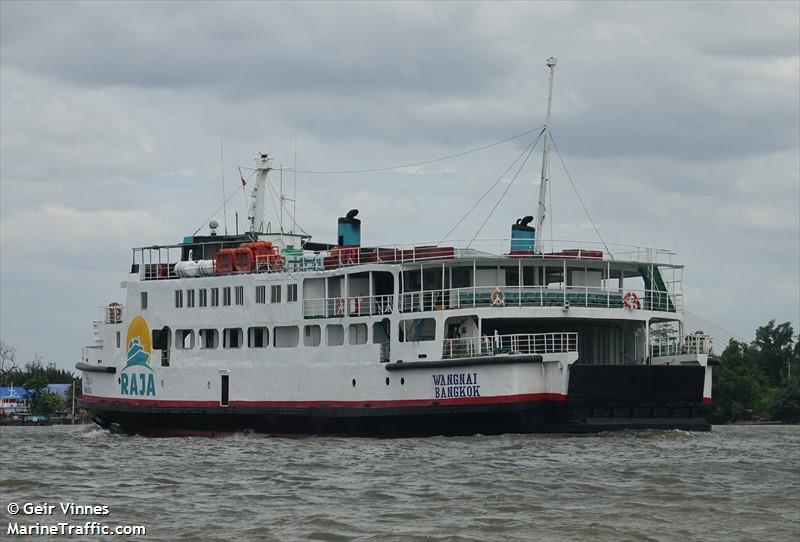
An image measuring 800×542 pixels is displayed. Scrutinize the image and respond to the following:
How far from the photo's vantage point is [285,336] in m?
43.6

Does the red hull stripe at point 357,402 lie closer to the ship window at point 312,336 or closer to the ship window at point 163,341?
the ship window at point 163,341

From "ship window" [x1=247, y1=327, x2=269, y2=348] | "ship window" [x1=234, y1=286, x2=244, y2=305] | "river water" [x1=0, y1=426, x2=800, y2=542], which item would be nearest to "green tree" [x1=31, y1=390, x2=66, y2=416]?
"ship window" [x1=234, y1=286, x2=244, y2=305]

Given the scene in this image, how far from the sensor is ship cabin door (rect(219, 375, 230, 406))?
44.3 m

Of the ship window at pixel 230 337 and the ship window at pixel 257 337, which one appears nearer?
the ship window at pixel 257 337

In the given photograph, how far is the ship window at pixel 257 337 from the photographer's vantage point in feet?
144

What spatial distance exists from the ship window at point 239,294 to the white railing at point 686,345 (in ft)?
43.9

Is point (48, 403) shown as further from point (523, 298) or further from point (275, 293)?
point (523, 298)

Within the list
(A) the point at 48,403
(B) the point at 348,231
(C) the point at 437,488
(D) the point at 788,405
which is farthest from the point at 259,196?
(A) the point at 48,403

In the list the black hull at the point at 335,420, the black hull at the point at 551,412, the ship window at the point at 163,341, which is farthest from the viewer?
the ship window at the point at 163,341

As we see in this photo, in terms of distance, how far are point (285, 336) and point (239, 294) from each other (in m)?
2.31

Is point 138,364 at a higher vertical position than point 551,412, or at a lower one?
higher

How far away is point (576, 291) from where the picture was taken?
40312 mm

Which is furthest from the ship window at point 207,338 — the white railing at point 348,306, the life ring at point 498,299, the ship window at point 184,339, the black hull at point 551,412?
the life ring at point 498,299

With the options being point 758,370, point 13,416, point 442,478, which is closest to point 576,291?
point 442,478
